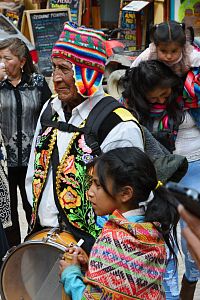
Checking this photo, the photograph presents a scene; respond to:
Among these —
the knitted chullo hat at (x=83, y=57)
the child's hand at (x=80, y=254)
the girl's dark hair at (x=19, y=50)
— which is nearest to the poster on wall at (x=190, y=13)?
the girl's dark hair at (x=19, y=50)

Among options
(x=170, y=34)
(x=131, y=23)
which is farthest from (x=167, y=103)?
(x=131, y=23)

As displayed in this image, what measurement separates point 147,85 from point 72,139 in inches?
34.2

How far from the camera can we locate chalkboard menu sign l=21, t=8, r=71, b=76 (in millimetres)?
12516

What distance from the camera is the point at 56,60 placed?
3.28 m

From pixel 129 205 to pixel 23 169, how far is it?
2195 millimetres

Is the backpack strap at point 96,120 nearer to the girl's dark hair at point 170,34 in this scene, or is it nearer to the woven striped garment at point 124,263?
the woven striped garment at point 124,263

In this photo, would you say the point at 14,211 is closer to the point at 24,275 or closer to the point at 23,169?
the point at 23,169

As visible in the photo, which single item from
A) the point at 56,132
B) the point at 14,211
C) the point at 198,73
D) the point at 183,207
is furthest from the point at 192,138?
the point at 183,207

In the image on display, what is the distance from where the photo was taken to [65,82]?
324 centimetres

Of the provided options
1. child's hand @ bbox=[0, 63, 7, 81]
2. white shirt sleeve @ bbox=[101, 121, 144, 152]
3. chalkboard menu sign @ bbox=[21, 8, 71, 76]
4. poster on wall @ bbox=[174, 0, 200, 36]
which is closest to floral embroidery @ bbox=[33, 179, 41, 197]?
white shirt sleeve @ bbox=[101, 121, 144, 152]

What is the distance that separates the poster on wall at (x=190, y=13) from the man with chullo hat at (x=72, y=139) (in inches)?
304

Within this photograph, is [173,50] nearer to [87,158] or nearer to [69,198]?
[87,158]

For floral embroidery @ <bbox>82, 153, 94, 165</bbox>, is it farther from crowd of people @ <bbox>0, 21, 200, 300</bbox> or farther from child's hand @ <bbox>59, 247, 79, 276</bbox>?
child's hand @ <bbox>59, 247, 79, 276</bbox>

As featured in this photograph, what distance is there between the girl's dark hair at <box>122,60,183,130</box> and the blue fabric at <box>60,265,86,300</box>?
4.75 feet
